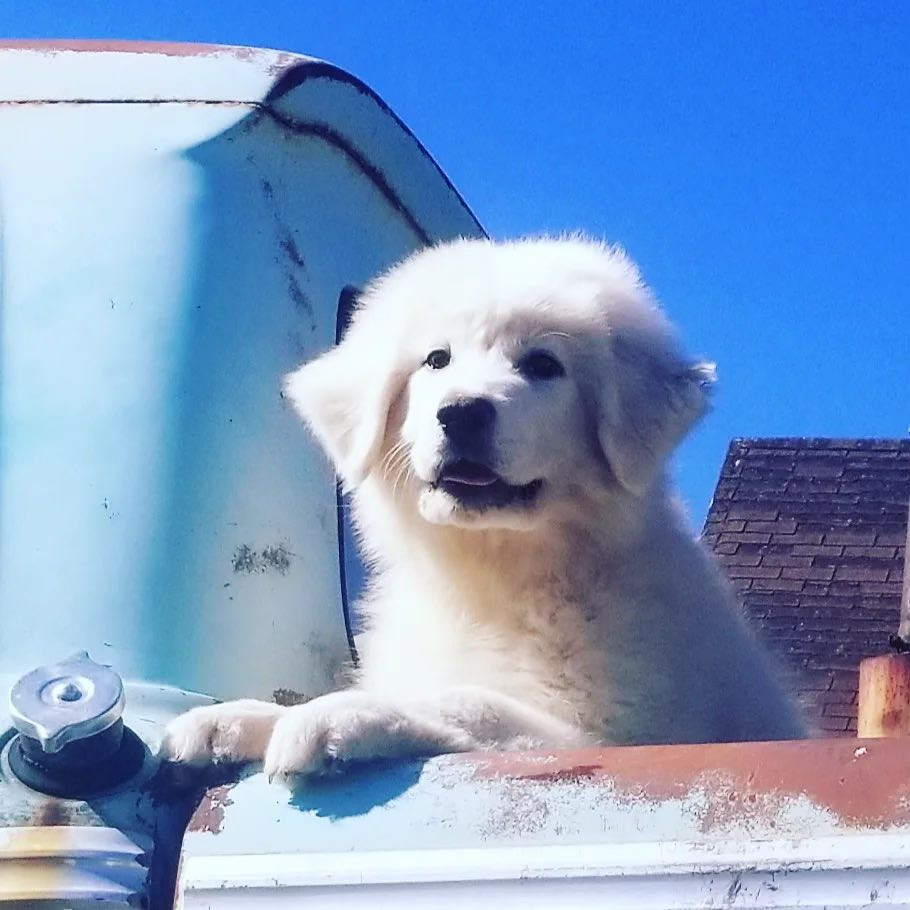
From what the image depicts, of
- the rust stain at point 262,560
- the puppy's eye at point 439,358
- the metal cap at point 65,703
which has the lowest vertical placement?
the metal cap at point 65,703

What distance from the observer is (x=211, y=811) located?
6.15 ft

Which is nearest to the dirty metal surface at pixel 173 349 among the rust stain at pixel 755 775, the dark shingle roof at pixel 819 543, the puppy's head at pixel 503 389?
the puppy's head at pixel 503 389

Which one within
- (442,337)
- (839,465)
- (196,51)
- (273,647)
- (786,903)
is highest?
(839,465)

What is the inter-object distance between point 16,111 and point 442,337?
931 mm

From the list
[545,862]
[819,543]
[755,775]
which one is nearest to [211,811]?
[545,862]

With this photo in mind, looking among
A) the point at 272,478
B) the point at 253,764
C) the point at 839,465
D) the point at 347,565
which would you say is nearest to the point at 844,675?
the point at 839,465

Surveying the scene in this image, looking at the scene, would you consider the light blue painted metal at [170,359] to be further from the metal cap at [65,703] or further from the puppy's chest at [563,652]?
the puppy's chest at [563,652]

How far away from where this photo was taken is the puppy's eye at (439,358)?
2.99 metres

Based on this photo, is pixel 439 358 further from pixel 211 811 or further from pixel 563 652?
pixel 211 811

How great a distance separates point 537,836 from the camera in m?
1.71

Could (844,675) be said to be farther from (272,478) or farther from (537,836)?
(537,836)

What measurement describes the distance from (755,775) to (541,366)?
1304 millimetres

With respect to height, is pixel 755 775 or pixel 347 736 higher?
pixel 347 736

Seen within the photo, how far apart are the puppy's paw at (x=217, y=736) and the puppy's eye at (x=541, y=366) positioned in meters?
0.93
